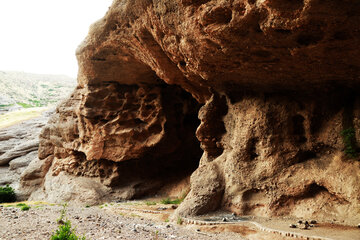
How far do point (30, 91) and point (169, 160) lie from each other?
50542mm

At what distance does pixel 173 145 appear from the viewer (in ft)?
44.0

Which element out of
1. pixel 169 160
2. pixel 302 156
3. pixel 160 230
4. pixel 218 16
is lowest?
pixel 160 230

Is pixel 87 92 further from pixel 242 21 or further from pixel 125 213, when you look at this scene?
pixel 242 21

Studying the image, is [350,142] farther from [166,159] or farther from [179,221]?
[166,159]

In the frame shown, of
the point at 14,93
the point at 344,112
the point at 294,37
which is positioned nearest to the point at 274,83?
the point at 344,112

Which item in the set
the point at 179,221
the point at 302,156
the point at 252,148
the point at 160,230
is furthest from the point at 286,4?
the point at 179,221

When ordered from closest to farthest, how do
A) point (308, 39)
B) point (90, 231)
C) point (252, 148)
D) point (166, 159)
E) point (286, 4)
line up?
point (286, 4) → point (308, 39) → point (90, 231) → point (252, 148) → point (166, 159)

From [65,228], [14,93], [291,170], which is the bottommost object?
[65,228]

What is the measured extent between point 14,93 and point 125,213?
48976 millimetres

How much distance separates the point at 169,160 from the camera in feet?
46.2

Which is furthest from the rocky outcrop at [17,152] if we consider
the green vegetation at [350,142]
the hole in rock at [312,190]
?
the green vegetation at [350,142]

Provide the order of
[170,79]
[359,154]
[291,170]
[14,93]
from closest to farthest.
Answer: [359,154] < [291,170] < [170,79] < [14,93]

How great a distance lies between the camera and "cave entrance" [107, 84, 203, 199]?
1319 cm

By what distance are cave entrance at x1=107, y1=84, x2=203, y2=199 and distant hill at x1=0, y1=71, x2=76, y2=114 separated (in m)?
31.4
